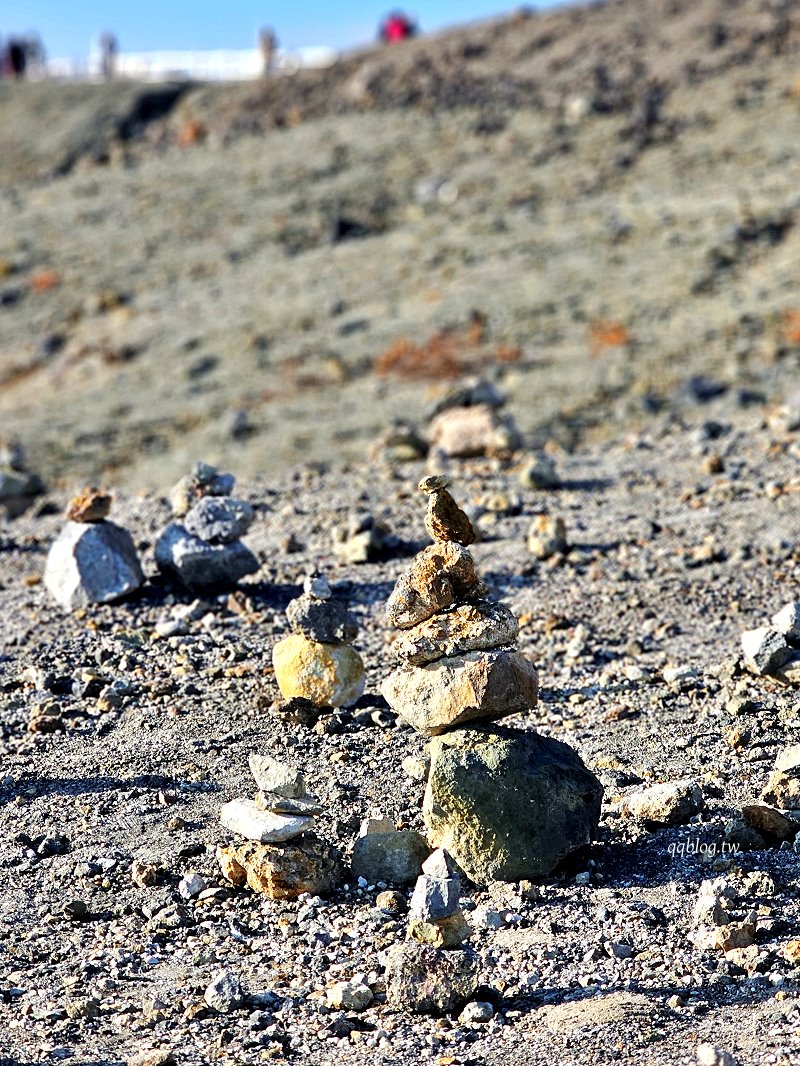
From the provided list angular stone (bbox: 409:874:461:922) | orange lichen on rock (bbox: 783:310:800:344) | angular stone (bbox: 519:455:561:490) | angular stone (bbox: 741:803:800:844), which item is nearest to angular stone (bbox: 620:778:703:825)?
angular stone (bbox: 741:803:800:844)

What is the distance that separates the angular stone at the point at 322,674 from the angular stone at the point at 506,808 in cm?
134

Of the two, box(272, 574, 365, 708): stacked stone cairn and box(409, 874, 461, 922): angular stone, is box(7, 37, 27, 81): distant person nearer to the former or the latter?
box(272, 574, 365, 708): stacked stone cairn

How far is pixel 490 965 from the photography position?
4.55 m

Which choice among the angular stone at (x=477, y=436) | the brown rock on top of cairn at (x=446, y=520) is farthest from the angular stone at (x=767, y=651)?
the angular stone at (x=477, y=436)

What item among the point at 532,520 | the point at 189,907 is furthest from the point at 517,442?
the point at 189,907

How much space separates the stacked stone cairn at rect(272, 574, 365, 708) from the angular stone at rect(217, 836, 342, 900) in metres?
1.35

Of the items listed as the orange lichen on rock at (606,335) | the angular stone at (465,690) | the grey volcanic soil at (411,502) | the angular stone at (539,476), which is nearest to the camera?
the grey volcanic soil at (411,502)

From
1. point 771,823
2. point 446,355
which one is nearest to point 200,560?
point 771,823

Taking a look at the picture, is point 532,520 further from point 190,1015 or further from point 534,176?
point 534,176

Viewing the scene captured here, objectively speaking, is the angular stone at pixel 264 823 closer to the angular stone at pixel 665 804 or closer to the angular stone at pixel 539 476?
the angular stone at pixel 665 804

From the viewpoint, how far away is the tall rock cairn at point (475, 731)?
198 inches

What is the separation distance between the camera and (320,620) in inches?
252

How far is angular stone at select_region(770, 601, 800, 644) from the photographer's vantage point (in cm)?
655

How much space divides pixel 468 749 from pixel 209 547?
3.15m
